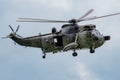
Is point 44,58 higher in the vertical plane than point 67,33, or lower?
lower

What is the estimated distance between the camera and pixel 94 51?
211ft

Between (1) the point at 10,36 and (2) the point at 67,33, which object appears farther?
(1) the point at 10,36

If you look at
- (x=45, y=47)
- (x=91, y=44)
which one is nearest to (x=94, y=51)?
(x=91, y=44)

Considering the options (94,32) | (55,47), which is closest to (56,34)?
(55,47)

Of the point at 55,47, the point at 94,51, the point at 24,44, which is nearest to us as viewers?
the point at 94,51

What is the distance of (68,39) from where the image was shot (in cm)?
6769

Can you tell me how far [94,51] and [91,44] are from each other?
117 cm

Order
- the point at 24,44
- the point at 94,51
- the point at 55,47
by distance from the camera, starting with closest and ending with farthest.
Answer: the point at 94,51 → the point at 55,47 → the point at 24,44

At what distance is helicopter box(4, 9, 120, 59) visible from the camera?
212 feet

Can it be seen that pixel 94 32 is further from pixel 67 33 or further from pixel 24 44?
pixel 24 44

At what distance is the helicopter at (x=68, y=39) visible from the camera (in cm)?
6469

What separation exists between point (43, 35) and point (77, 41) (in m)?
8.64

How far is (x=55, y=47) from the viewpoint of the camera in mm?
69125

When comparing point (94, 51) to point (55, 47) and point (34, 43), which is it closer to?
point (55, 47)
